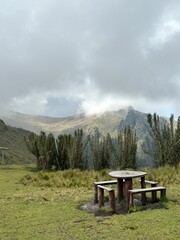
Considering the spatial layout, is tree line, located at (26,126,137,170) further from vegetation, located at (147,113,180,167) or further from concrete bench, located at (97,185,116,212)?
concrete bench, located at (97,185,116,212)

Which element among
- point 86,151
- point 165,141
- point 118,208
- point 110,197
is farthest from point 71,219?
point 86,151

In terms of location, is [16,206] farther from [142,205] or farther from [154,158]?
[154,158]

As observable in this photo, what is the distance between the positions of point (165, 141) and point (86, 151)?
8.48 meters

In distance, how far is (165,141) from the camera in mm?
21656

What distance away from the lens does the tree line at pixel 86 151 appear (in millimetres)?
24125

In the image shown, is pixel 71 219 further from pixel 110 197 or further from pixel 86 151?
pixel 86 151

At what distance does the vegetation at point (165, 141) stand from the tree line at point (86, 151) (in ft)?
8.07

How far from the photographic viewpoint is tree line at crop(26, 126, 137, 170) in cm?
2412

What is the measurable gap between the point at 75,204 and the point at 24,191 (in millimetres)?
4304

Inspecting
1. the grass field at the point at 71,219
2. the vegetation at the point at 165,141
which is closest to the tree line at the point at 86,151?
the vegetation at the point at 165,141

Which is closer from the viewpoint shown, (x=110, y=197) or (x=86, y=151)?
(x=110, y=197)

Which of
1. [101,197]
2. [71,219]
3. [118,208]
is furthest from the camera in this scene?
[101,197]

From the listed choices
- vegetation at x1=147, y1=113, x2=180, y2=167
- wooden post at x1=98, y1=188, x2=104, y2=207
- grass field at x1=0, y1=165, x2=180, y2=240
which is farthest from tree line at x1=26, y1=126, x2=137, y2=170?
wooden post at x1=98, y1=188, x2=104, y2=207

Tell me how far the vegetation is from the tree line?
2459 mm
